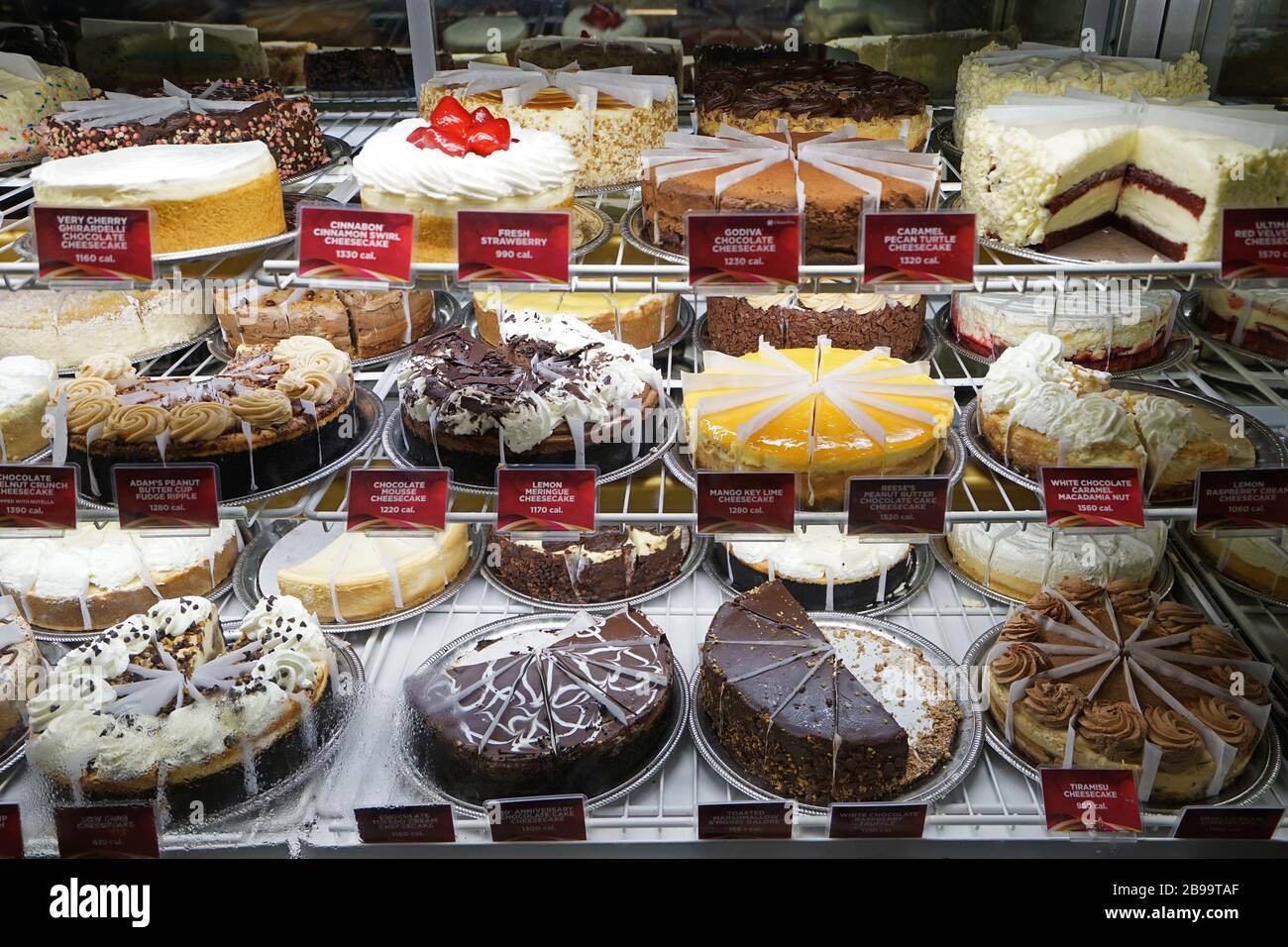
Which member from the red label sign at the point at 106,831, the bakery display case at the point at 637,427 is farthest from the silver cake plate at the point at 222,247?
the red label sign at the point at 106,831

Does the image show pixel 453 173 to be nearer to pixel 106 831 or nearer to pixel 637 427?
pixel 637 427

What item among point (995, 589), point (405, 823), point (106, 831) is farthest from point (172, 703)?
Answer: point (995, 589)

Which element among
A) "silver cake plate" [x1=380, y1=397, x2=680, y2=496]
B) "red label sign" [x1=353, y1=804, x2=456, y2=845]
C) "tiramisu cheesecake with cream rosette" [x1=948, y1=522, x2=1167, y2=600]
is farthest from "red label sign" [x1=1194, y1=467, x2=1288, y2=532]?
"red label sign" [x1=353, y1=804, x2=456, y2=845]

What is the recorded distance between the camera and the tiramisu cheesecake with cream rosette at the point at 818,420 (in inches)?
93.7

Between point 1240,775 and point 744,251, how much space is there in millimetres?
1664

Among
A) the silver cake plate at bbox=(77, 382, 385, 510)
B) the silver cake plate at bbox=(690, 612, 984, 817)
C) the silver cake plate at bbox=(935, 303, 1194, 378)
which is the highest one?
the silver cake plate at bbox=(935, 303, 1194, 378)

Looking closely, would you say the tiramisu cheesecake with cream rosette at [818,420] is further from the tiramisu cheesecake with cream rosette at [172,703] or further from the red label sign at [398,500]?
the tiramisu cheesecake with cream rosette at [172,703]

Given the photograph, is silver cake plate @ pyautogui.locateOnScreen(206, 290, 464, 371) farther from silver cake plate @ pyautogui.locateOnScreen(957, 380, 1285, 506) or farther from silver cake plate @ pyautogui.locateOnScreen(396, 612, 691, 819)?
silver cake plate @ pyautogui.locateOnScreen(957, 380, 1285, 506)

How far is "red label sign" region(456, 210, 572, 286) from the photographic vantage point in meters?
1.96

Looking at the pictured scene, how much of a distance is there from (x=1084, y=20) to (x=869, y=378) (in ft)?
4.52

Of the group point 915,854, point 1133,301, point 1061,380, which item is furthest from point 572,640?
point 1133,301

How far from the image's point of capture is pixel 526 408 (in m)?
2.46

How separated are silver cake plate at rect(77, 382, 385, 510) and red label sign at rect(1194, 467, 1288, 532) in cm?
196

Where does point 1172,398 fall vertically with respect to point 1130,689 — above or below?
above
